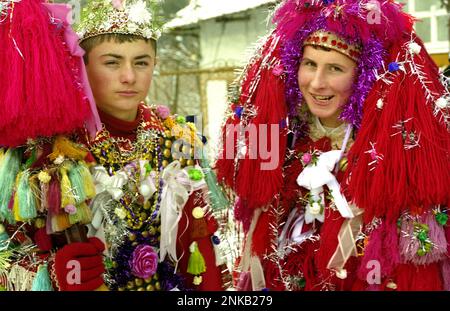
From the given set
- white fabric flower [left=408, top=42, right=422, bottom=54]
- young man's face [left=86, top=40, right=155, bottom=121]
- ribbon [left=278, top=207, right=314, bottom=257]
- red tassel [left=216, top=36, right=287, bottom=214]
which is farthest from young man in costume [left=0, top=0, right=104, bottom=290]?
white fabric flower [left=408, top=42, right=422, bottom=54]

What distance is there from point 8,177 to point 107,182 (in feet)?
1.31

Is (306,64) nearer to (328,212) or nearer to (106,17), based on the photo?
(328,212)

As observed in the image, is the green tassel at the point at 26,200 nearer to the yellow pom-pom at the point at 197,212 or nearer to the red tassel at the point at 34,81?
the red tassel at the point at 34,81

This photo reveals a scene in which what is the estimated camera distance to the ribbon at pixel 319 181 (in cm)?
267

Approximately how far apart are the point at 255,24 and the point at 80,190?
219 inches

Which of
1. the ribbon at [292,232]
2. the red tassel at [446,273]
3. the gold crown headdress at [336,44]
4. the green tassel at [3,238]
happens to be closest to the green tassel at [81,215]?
the green tassel at [3,238]

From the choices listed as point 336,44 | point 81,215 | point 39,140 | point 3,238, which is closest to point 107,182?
point 81,215

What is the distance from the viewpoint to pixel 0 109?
2102 millimetres

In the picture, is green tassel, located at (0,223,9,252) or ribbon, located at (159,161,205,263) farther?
ribbon, located at (159,161,205,263)

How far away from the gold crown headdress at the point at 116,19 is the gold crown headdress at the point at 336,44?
0.71 m

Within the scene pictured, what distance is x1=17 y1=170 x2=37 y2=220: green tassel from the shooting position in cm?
218

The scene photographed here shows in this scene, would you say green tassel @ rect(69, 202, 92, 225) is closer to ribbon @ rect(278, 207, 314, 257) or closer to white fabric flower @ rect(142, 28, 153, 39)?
white fabric flower @ rect(142, 28, 153, 39)

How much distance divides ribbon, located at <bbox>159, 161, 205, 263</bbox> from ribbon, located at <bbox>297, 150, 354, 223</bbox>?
1.61 feet

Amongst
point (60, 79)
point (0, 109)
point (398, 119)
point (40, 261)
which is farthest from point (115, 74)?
point (398, 119)
